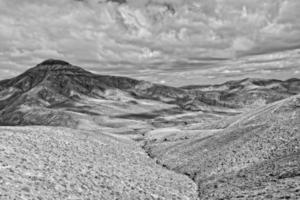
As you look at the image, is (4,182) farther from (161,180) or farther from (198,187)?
(198,187)

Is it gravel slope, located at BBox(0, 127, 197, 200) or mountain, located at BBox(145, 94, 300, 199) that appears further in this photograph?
mountain, located at BBox(145, 94, 300, 199)

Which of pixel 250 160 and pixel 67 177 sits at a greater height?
pixel 67 177

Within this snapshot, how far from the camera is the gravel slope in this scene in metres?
21.0

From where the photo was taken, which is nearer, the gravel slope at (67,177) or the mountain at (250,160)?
the gravel slope at (67,177)

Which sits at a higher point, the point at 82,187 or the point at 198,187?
the point at 82,187

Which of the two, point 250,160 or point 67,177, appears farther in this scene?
point 250,160

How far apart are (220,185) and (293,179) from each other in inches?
300

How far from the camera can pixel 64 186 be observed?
22.7m

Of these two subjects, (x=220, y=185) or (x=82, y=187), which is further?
(x=220, y=185)

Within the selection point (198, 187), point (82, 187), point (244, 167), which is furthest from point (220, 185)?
point (82, 187)

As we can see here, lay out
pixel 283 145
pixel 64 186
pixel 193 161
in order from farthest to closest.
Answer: pixel 193 161
pixel 283 145
pixel 64 186

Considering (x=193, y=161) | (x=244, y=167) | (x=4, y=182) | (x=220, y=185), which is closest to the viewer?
(x=4, y=182)

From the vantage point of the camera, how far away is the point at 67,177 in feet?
81.1

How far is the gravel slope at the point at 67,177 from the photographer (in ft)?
69.0
